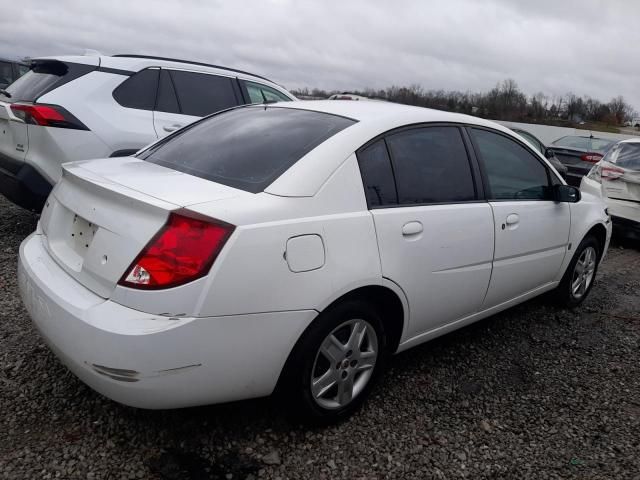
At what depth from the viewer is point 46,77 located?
4.85m

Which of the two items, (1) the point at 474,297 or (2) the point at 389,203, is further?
(1) the point at 474,297

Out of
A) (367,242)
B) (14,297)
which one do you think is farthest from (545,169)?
(14,297)

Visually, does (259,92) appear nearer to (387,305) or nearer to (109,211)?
(387,305)

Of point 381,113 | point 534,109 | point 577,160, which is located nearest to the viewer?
point 381,113

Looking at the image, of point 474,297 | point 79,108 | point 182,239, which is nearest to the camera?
point 182,239

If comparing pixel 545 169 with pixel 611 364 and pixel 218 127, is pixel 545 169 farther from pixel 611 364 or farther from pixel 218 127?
pixel 218 127

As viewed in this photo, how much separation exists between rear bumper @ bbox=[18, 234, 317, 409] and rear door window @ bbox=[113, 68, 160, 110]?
3.13 metres

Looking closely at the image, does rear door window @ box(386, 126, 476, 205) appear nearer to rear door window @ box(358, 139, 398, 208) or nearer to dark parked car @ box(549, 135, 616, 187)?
rear door window @ box(358, 139, 398, 208)

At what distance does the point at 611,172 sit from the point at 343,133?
5515 millimetres

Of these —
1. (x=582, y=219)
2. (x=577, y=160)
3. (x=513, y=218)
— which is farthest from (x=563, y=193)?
(x=577, y=160)

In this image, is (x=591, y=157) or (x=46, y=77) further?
(x=591, y=157)

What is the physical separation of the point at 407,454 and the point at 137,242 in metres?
1.52

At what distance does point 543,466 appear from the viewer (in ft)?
8.20

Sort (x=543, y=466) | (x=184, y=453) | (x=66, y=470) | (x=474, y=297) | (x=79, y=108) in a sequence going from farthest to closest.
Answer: (x=79, y=108) → (x=474, y=297) → (x=543, y=466) → (x=184, y=453) → (x=66, y=470)
